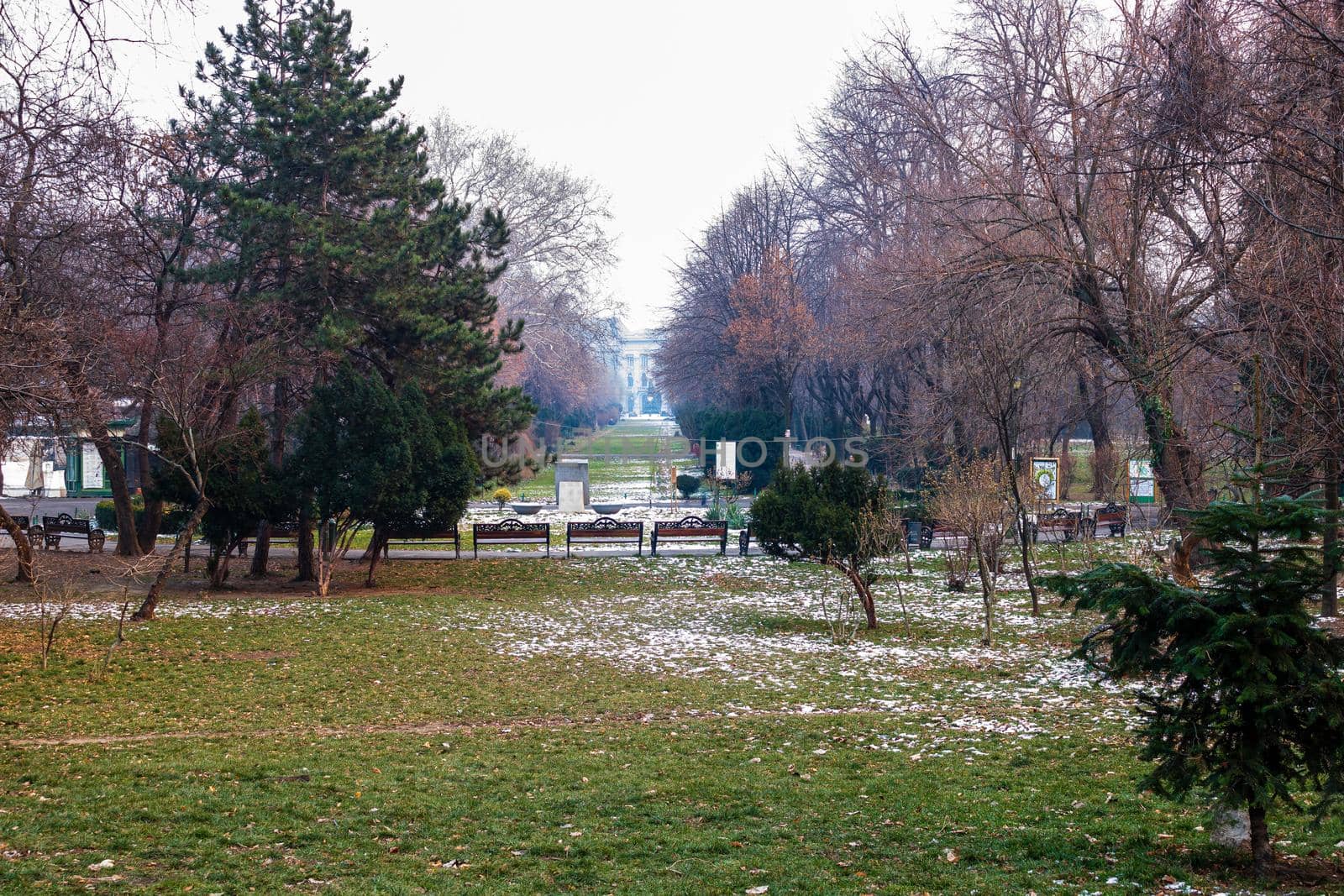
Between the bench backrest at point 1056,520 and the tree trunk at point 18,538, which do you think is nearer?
the tree trunk at point 18,538

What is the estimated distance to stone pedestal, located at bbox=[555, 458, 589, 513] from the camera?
3419 cm

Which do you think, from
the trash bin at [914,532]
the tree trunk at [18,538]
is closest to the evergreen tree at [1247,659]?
the tree trunk at [18,538]

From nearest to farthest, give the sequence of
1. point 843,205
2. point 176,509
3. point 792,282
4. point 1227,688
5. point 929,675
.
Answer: point 1227,688, point 929,675, point 176,509, point 843,205, point 792,282

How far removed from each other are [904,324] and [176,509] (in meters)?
13.3

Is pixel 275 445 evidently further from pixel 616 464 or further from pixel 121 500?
pixel 616 464

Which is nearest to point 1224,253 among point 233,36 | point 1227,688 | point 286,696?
point 1227,688

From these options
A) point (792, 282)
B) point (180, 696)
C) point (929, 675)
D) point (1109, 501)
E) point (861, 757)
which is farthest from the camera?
point (792, 282)

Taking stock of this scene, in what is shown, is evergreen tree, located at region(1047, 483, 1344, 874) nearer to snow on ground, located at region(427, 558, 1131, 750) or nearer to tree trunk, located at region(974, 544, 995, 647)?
snow on ground, located at region(427, 558, 1131, 750)

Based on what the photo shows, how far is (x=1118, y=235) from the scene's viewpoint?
688 inches

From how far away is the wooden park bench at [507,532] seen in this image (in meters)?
22.2

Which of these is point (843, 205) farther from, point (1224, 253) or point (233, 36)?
point (1224, 253)

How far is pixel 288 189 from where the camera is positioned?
62.4 feet

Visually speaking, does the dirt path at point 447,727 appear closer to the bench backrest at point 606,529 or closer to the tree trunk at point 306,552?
the tree trunk at point 306,552

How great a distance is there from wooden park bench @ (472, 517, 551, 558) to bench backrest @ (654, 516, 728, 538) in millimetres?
2366
